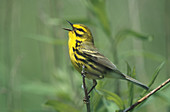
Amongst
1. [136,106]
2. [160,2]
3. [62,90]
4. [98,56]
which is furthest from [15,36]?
[160,2]

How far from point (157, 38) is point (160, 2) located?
0.63 metres

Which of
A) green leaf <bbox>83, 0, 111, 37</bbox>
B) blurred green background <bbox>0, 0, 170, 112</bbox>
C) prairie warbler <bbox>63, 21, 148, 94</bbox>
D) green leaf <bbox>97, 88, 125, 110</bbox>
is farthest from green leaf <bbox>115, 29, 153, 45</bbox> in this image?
green leaf <bbox>97, 88, 125, 110</bbox>

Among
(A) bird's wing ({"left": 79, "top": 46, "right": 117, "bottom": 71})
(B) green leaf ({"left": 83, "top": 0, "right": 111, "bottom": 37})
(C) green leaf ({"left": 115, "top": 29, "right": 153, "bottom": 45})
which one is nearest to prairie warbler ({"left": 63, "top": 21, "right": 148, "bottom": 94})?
(A) bird's wing ({"left": 79, "top": 46, "right": 117, "bottom": 71})

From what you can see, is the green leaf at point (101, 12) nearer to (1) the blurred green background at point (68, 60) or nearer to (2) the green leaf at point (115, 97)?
(1) the blurred green background at point (68, 60)

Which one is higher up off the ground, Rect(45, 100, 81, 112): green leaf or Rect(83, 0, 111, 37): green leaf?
Rect(83, 0, 111, 37): green leaf

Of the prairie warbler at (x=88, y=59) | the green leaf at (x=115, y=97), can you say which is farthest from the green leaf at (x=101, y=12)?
the green leaf at (x=115, y=97)

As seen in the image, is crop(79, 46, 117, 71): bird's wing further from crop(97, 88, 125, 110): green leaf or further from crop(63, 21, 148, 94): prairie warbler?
crop(97, 88, 125, 110): green leaf

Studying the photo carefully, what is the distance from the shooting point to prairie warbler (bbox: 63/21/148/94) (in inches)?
95.6

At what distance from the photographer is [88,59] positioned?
2.56 meters

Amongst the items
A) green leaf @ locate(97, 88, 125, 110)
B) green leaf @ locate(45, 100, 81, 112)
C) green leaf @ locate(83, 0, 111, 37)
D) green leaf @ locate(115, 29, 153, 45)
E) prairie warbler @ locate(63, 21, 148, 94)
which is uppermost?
green leaf @ locate(83, 0, 111, 37)

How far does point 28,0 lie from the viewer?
6.30m

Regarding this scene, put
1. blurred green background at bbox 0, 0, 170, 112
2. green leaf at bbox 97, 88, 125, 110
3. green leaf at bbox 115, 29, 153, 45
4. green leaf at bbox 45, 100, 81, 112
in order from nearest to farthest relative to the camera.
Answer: green leaf at bbox 97, 88, 125, 110 < green leaf at bbox 45, 100, 81, 112 < blurred green background at bbox 0, 0, 170, 112 < green leaf at bbox 115, 29, 153, 45

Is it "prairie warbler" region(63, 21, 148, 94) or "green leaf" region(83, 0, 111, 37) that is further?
"green leaf" region(83, 0, 111, 37)

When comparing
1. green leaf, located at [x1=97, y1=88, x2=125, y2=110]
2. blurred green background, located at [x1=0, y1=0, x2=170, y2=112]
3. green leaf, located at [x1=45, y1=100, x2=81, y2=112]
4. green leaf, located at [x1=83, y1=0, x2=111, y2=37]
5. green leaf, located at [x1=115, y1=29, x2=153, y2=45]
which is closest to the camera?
green leaf, located at [x1=97, y1=88, x2=125, y2=110]
